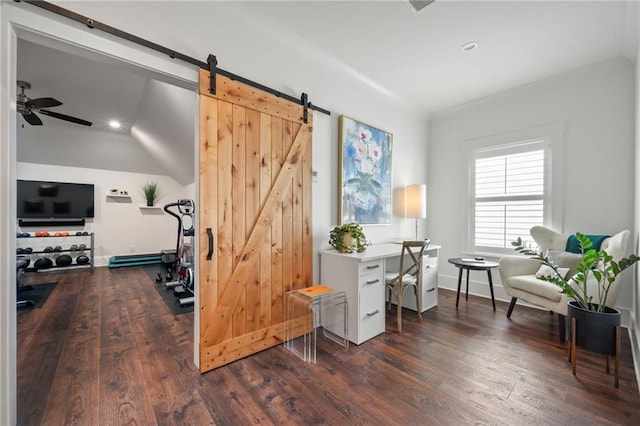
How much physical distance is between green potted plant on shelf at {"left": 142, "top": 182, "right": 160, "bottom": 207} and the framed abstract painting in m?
5.41

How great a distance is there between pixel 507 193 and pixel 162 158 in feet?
20.5

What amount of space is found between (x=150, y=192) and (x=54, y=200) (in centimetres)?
163

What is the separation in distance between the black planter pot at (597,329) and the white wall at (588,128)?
1495 millimetres

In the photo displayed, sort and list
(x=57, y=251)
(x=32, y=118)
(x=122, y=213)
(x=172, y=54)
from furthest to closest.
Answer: (x=122, y=213) < (x=57, y=251) < (x=32, y=118) < (x=172, y=54)

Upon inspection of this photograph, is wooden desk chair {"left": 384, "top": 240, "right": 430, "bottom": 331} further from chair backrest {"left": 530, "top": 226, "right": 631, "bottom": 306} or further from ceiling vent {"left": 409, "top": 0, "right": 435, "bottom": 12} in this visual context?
ceiling vent {"left": 409, "top": 0, "right": 435, "bottom": 12}

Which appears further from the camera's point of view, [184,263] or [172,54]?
[184,263]

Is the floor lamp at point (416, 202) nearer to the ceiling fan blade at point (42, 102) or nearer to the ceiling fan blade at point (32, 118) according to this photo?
the ceiling fan blade at point (42, 102)

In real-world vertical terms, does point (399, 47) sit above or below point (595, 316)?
above

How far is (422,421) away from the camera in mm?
1435

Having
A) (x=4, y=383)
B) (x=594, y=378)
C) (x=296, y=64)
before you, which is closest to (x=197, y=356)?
(x=4, y=383)

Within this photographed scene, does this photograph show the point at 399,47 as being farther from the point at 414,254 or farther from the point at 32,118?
the point at 32,118

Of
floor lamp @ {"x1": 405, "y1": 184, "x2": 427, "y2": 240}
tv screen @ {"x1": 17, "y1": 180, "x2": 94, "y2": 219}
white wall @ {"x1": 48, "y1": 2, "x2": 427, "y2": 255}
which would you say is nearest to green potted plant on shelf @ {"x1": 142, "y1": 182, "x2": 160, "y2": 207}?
tv screen @ {"x1": 17, "y1": 180, "x2": 94, "y2": 219}

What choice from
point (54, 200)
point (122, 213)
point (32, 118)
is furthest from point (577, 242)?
point (54, 200)

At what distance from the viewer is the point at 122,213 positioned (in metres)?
6.02
